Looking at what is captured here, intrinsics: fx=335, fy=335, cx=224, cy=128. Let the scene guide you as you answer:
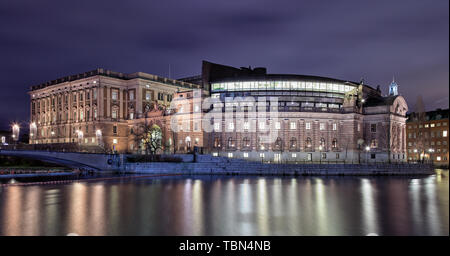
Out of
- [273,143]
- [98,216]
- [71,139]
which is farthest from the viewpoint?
[71,139]

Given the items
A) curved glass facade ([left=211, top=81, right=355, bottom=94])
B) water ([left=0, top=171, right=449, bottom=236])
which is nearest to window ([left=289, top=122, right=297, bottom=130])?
curved glass facade ([left=211, top=81, right=355, bottom=94])

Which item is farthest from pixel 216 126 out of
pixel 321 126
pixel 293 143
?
pixel 321 126

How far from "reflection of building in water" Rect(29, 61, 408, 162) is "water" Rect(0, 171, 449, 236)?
135 ft

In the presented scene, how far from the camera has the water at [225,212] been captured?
21875 millimetres

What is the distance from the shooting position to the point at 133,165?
227 ft

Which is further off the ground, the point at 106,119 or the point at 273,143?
the point at 106,119

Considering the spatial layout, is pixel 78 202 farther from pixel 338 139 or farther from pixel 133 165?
pixel 338 139

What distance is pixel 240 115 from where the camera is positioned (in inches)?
3182

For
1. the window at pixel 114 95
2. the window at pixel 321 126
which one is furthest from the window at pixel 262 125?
the window at pixel 114 95

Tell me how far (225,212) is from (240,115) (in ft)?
178

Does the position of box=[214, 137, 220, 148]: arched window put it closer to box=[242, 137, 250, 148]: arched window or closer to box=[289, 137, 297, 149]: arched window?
box=[242, 137, 250, 148]: arched window

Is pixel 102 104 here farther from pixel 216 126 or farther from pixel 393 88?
pixel 393 88

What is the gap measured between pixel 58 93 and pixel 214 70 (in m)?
54.1
